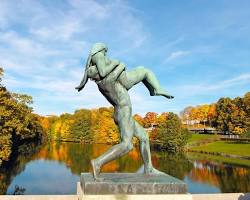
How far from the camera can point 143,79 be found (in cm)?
781

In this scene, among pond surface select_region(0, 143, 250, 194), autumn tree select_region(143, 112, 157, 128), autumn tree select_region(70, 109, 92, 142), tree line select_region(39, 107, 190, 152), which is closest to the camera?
pond surface select_region(0, 143, 250, 194)

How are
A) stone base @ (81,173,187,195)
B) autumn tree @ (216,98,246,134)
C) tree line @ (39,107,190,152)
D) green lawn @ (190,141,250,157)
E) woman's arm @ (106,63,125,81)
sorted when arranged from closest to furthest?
stone base @ (81,173,187,195) < woman's arm @ (106,63,125,81) < green lawn @ (190,141,250,157) < tree line @ (39,107,190,152) < autumn tree @ (216,98,246,134)

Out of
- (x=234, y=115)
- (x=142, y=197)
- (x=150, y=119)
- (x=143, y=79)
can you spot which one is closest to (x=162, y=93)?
(x=143, y=79)

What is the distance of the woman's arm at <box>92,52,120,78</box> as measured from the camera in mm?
7199

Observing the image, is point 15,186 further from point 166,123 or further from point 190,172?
point 166,123

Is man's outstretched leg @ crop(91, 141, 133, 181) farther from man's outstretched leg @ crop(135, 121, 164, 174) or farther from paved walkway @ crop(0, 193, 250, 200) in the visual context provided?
paved walkway @ crop(0, 193, 250, 200)

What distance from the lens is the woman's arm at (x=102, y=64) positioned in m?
7.20

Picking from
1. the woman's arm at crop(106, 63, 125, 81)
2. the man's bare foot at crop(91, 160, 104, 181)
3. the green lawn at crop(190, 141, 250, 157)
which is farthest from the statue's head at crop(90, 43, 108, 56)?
the green lawn at crop(190, 141, 250, 157)

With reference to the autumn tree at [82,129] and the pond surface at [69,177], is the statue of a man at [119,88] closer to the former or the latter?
the pond surface at [69,177]

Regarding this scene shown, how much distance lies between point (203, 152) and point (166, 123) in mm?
7492

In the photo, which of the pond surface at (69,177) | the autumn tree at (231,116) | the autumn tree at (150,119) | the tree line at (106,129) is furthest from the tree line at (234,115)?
the pond surface at (69,177)

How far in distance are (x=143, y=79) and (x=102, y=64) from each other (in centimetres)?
106

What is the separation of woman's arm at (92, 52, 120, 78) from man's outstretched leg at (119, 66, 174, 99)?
1.17 ft

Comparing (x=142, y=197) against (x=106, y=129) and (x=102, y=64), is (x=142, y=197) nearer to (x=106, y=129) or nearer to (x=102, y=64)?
(x=102, y=64)
